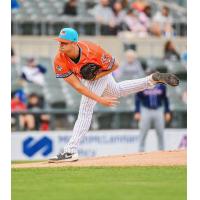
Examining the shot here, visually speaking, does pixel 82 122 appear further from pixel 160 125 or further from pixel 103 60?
pixel 160 125

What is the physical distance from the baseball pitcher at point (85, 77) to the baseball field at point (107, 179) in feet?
1.40

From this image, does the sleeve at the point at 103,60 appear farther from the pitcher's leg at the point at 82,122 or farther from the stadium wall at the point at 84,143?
the stadium wall at the point at 84,143

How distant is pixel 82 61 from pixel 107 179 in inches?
74.2

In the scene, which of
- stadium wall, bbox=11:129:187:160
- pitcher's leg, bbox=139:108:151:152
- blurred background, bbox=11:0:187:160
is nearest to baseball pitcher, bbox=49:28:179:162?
pitcher's leg, bbox=139:108:151:152

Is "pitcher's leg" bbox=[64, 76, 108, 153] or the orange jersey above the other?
the orange jersey

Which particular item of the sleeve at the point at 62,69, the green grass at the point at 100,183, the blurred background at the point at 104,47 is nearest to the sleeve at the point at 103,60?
the sleeve at the point at 62,69

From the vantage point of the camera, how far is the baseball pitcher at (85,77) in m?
10.7

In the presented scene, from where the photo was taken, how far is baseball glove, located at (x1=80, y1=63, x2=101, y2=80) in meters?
10.9

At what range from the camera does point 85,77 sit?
11.1 metres

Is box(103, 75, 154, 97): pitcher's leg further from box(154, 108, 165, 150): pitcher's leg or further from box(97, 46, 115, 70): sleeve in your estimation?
box(154, 108, 165, 150): pitcher's leg

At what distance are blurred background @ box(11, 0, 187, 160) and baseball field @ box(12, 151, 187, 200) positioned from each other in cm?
633

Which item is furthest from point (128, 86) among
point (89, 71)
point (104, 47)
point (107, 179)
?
point (104, 47)

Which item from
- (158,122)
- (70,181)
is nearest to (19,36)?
(158,122)
